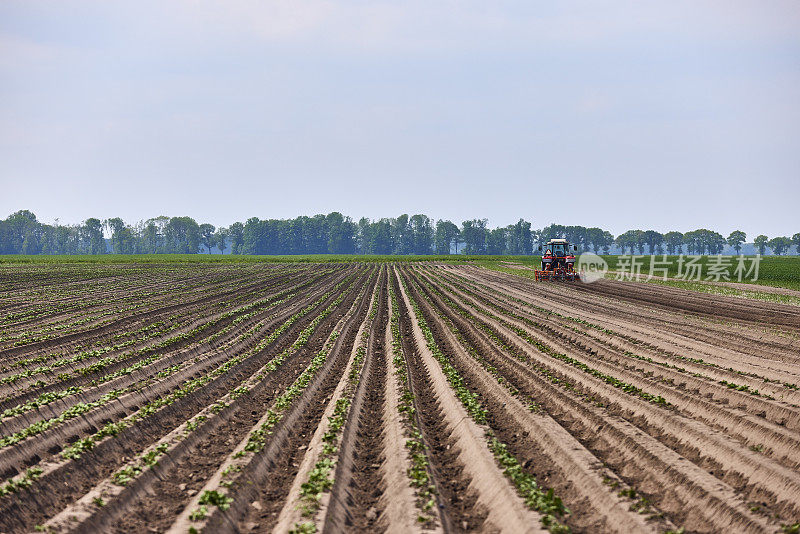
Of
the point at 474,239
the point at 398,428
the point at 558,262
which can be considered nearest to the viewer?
the point at 398,428

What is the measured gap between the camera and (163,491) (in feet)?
22.9

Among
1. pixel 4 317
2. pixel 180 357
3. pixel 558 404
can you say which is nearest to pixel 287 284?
pixel 4 317

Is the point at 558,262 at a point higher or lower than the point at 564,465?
higher

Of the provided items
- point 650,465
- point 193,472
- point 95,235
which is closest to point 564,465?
point 650,465

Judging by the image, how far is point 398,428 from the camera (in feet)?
30.2

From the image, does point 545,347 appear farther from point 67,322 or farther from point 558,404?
point 67,322

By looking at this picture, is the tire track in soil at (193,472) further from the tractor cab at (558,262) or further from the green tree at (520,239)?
the green tree at (520,239)

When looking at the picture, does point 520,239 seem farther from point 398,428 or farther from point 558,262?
point 398,428

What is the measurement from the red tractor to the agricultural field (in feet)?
75.0

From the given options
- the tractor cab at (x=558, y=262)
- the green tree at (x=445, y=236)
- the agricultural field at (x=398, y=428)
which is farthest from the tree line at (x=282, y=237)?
the agricultural field at (x=398, y=428)

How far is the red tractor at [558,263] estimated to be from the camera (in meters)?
42.8

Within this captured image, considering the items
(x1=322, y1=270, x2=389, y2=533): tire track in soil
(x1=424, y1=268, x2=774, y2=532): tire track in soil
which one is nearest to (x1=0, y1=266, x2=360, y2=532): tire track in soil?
(x1=322, y1=270, x2=389, y2=533): tire track in soil

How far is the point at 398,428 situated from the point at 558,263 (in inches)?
1441

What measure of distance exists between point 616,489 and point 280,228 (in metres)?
195
